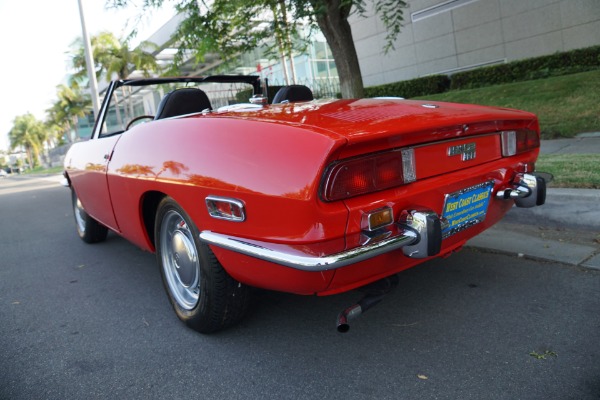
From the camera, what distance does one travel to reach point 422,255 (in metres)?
2.02

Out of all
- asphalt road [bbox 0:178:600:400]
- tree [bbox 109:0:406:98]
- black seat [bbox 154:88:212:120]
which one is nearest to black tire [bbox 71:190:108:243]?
asphalt road [bbox 0:178:600:400]

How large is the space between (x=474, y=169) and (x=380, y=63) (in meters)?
15.1

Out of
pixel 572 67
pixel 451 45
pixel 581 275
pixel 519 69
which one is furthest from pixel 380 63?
pixel 581 275

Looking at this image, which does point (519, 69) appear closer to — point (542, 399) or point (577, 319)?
point (577, 319)

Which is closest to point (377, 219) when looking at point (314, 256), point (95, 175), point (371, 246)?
point (371, 246)

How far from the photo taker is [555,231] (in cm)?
384

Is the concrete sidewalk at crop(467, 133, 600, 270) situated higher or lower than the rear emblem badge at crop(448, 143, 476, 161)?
lower

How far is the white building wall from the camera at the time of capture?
11.8 metres

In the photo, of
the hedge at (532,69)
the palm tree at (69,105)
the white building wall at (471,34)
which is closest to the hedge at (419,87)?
the hedge at (532,69)

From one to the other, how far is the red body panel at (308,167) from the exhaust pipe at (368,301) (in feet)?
0.36

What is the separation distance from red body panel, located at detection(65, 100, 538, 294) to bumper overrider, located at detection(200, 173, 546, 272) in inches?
1.5

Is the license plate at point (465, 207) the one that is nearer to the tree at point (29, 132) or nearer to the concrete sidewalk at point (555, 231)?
the concrete sidewalk at point (555, 231)

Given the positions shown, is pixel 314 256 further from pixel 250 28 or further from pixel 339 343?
pixel 250 28

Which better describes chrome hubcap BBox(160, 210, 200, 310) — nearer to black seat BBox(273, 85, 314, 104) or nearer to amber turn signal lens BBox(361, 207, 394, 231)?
amber turn signal lens BBox(361, 207, 394, 231)
